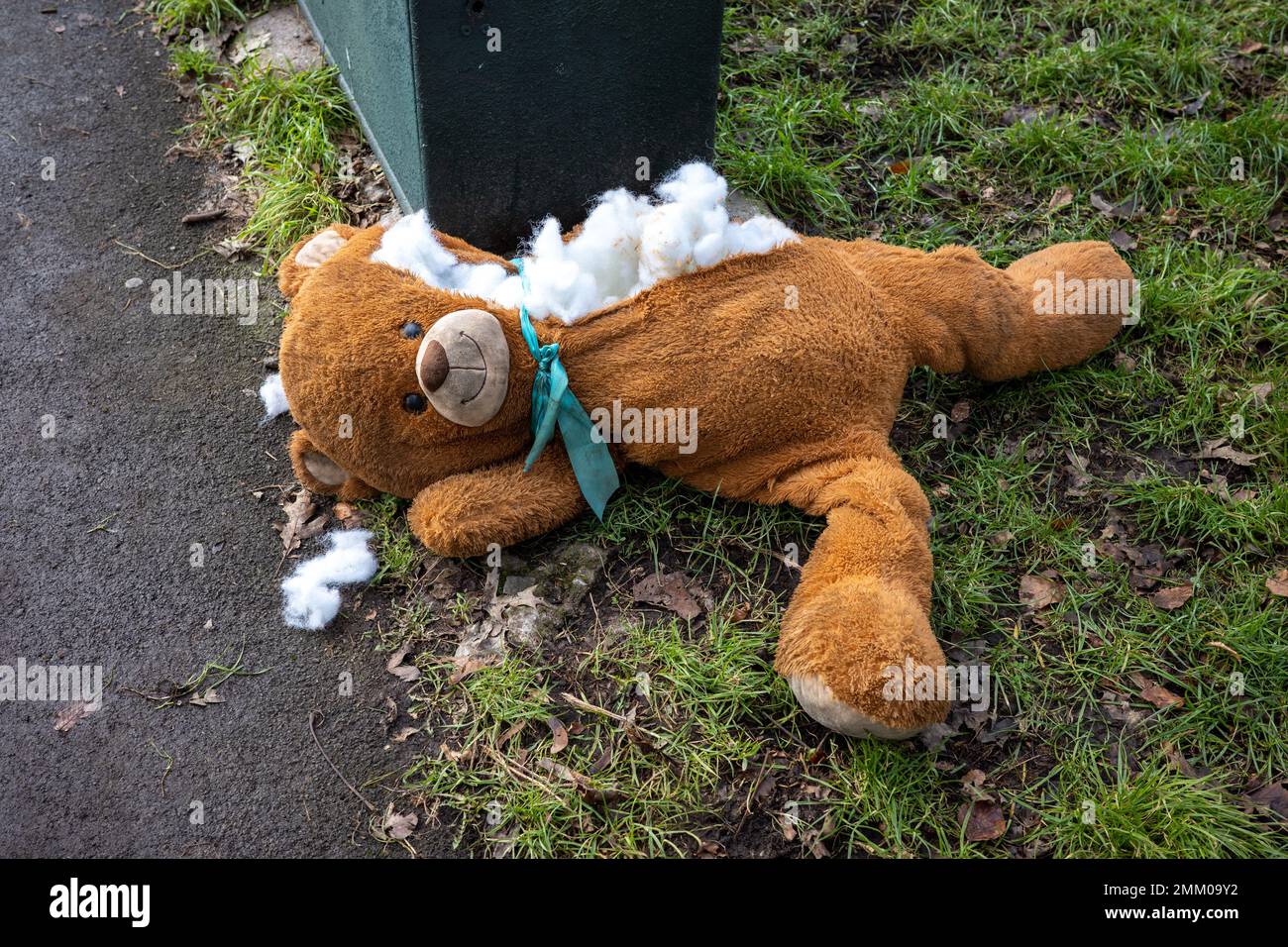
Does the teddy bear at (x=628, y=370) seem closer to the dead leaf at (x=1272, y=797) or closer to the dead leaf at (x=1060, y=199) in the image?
the dead leaf at (x=1272, y=797)

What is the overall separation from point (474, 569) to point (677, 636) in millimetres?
737

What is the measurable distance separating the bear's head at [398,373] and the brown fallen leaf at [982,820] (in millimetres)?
→ 1762

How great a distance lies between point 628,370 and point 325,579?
1.24 meters

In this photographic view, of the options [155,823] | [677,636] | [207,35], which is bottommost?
[155,823]

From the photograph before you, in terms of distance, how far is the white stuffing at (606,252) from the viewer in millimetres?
3520

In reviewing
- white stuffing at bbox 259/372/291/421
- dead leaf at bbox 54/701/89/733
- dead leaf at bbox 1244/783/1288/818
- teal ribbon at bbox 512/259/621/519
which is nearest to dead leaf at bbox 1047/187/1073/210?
teal ribbon at bbox 512/259/621/519

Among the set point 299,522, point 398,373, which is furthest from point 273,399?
point 398,373

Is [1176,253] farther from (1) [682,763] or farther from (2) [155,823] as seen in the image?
(2) [155,823]

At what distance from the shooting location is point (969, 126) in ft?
17.1

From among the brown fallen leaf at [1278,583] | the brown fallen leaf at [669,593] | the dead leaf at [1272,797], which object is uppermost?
the brown fallen leaf at [1278,583]

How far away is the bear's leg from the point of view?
294cm

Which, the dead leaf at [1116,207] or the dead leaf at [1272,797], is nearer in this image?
the dead leaf at [1272,797]

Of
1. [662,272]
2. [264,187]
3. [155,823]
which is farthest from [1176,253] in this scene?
[155,823]

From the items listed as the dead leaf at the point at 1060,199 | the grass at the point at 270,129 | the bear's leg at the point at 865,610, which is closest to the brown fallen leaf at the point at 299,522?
the grass at the point at 270,129
